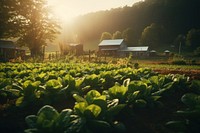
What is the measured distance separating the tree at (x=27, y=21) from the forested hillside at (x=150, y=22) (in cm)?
5999

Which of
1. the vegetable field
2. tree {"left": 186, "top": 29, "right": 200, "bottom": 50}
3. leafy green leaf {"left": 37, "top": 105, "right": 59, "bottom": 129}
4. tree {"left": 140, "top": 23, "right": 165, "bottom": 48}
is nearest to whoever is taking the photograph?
leafy green leaf {"left": 37, "top": 105, "right": 59, "bottom": 129}

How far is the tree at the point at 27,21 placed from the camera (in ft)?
126

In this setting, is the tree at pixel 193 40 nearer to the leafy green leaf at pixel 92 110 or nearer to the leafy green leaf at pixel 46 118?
the leafy green leaf at pixel 92 110

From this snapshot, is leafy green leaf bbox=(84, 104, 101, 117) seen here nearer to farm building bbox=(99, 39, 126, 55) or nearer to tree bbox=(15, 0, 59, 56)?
tree bbox=(15, 0, 59, 56)

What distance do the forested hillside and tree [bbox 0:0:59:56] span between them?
5999 cm

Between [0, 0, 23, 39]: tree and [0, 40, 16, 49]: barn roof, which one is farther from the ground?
[0, 0, 23, 39]: tree

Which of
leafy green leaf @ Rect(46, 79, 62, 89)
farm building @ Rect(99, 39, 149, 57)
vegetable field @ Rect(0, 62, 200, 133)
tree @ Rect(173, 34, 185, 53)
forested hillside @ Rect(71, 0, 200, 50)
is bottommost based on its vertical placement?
vegetable field @ Rect(0, 62, 200, 133)

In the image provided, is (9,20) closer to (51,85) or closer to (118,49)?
(118,49)

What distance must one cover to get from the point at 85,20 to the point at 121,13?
25218 mm

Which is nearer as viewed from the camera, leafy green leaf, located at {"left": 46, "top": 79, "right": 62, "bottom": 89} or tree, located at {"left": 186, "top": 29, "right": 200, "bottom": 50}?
leafy green leaf, located at {"left": 46, "top": 79, "right": 62, "bottom": 89}

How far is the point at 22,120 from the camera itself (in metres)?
4.58

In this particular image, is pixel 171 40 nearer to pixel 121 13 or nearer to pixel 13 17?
pixel 121 13

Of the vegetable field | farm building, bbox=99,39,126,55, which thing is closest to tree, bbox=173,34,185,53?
farm building, bbox=99,39,126,55

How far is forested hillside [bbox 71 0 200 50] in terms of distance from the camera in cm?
9738
